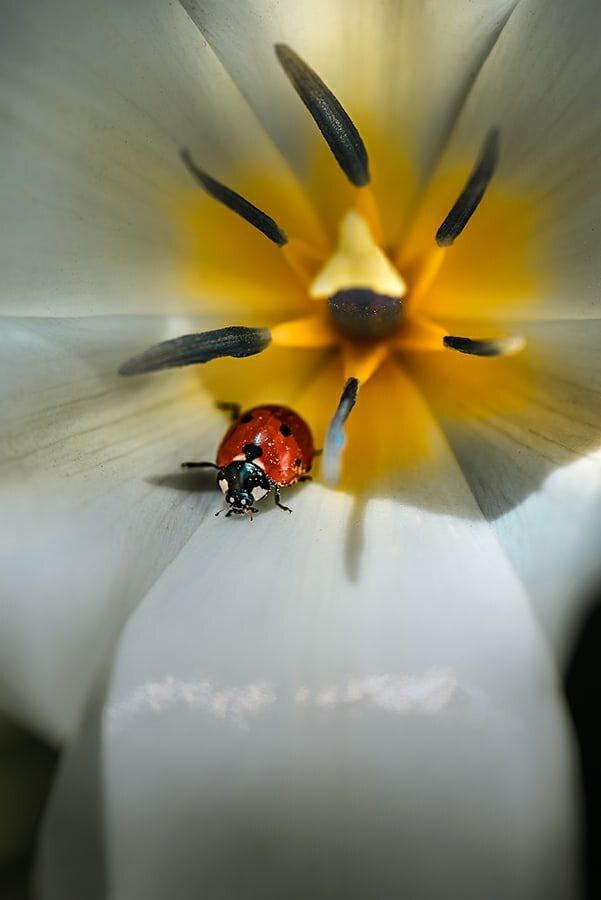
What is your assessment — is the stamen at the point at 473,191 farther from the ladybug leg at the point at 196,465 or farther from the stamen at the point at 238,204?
the ladybug leg at the point at 196,465

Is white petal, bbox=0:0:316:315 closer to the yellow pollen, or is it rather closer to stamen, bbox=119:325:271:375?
stamen, bbox=119:325:271:375

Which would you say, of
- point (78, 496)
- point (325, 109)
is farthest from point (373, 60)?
point (78, 496)

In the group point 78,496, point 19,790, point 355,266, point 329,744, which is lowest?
point 19,790

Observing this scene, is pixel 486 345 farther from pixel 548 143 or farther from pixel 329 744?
pixel 329 744

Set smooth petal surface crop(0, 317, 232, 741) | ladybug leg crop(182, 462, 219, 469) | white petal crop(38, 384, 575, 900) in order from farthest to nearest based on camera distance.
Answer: ladybug leg crop(182, 462, 219, 469) < smooth petal surface crop(0, 317, 232, 741) < white petal crop(38, 384, 575, 900)

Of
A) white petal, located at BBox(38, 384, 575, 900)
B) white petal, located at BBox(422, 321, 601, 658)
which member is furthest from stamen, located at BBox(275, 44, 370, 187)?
white petal, located at BBox(38, 384, 575, 900)

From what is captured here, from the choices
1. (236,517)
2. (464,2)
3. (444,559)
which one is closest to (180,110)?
(464,2)

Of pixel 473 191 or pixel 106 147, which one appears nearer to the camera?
pixel 473 191
